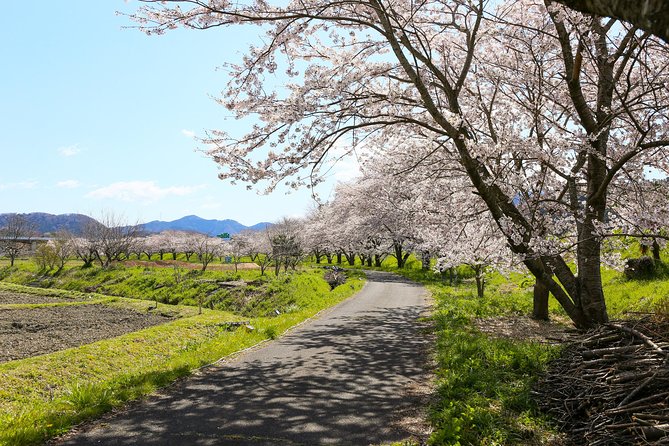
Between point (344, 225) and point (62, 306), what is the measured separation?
73.2 ft

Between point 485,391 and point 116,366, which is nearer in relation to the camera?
point 485,391

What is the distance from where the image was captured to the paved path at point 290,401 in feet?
17.6

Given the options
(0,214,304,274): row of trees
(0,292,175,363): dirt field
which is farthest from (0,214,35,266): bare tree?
(0,292,175,363): dirt field

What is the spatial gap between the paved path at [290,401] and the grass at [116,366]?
0.47m

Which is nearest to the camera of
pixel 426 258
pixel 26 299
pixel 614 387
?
pixel 614 387

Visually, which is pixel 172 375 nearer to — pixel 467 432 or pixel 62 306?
pixel 467 432

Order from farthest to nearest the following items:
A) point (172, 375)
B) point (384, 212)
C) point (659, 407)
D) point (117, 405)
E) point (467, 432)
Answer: point (384, 212) < point (172, 375) < point (117, 405) < point (467, 432) < point (659, 407)

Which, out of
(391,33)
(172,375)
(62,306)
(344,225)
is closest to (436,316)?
(172,375)

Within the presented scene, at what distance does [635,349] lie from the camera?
508 cm

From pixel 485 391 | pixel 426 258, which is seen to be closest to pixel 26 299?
pixel 426 258

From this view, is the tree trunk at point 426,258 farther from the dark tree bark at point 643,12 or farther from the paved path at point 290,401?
the dark tree bark at point 643,12

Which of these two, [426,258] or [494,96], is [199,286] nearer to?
[426,258]

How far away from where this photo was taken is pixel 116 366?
14977mm

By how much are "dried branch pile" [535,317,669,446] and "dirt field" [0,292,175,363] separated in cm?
1859
